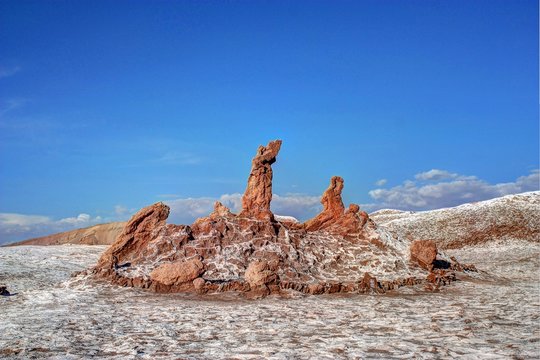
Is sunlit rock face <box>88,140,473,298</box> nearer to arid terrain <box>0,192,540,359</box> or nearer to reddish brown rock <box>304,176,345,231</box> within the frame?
reddish brown rock <box>304,176,345,231</box>

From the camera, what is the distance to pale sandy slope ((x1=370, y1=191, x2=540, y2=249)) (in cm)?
A: 4609

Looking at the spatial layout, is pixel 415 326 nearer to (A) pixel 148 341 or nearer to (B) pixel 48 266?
(A) pixel 148 341

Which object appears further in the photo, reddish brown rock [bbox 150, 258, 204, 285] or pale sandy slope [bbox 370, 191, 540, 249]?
pale sandy slope [bbox 370, 191, 540, 249]

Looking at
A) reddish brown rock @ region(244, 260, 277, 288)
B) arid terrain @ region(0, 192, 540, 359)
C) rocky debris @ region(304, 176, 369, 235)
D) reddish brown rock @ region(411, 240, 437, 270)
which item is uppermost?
rocky debris @ region(304, 176, 369, 235)

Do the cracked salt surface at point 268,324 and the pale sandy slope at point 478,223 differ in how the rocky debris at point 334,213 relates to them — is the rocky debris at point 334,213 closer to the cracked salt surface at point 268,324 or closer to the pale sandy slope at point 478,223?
the cracked salt surface at point 268,324

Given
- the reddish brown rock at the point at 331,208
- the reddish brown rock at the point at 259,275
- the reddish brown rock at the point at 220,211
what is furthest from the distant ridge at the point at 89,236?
the reddish brown rock at the point at 259,275

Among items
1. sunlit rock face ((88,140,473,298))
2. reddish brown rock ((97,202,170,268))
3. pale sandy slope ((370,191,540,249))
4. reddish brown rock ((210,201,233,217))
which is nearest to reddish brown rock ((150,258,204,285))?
sunlit rock face ((88,140,473,298))

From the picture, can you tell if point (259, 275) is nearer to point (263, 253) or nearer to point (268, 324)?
point (263, 253)

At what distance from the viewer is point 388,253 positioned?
23500 millimetres

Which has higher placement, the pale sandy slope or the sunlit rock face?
the pale sandy slope

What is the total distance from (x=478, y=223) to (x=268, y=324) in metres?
42.8

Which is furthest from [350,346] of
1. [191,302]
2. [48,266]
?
[48,266]

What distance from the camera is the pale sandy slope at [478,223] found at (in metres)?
46.1

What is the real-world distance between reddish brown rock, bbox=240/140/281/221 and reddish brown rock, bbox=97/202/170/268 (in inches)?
155
